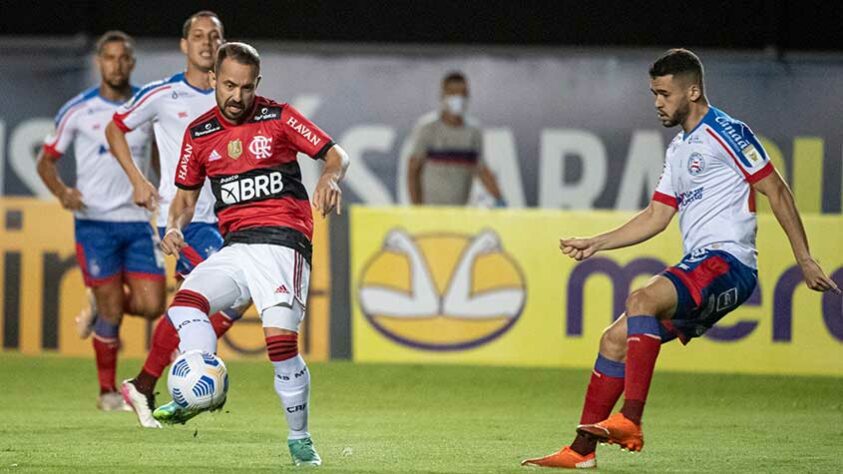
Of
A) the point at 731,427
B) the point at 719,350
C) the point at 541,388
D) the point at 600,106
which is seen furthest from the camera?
the point at 600,106

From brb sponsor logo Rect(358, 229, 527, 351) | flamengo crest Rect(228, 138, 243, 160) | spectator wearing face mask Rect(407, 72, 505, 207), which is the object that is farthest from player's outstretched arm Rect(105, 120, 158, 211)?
spectator wearing face mask Rect(407, 72, 505, 207)

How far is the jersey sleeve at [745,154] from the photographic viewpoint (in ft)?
24.3

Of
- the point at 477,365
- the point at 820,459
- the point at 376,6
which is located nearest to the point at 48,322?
the point at 477,365

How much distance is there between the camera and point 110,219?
419 inches

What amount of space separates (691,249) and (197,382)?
233 cm

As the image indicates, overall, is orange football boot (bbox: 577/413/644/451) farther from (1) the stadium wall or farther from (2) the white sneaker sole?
(1) the stadium wall

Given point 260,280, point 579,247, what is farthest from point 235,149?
point 579,247

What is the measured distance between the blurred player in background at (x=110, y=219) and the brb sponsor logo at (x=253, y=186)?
3077 mm

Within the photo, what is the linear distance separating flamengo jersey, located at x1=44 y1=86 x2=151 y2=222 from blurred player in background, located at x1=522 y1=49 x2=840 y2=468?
3.99m

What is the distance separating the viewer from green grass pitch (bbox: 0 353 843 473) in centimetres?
762

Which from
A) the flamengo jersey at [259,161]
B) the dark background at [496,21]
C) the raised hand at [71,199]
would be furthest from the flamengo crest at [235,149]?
the dark background at [496,21]

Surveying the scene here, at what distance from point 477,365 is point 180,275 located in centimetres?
359

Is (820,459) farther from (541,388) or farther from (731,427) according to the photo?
(541,388)

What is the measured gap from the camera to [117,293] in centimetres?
1058
